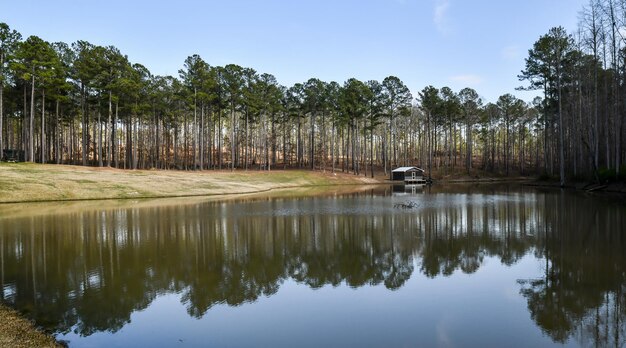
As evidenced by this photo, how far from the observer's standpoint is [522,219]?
72.0 ft

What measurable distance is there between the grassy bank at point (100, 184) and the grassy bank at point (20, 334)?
32487 mm

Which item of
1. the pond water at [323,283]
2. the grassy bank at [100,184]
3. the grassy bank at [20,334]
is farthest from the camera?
the grassy bank at [100,184]

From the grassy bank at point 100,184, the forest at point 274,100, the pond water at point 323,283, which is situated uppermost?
the forest at point 274,100

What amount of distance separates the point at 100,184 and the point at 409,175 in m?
56.6

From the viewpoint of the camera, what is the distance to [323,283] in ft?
35.3

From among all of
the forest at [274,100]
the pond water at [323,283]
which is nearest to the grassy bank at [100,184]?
the forest at [274,100]

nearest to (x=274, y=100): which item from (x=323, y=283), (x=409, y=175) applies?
(x=409, y=175)

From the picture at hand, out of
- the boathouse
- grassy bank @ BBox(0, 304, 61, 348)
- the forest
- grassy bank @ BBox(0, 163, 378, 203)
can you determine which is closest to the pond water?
grassy bank @ BBox(0, 304, 61, 348)

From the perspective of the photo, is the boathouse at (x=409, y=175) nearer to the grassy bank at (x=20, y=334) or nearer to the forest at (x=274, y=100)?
the forest at (x=274, y=100)

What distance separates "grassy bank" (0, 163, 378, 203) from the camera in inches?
1420

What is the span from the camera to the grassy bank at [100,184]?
36062 millimetres

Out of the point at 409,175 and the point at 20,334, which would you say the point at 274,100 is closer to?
the point at 409,175

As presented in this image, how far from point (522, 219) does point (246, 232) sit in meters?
15.4

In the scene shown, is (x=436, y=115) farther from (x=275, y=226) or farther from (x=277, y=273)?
(x=277, y=273)
